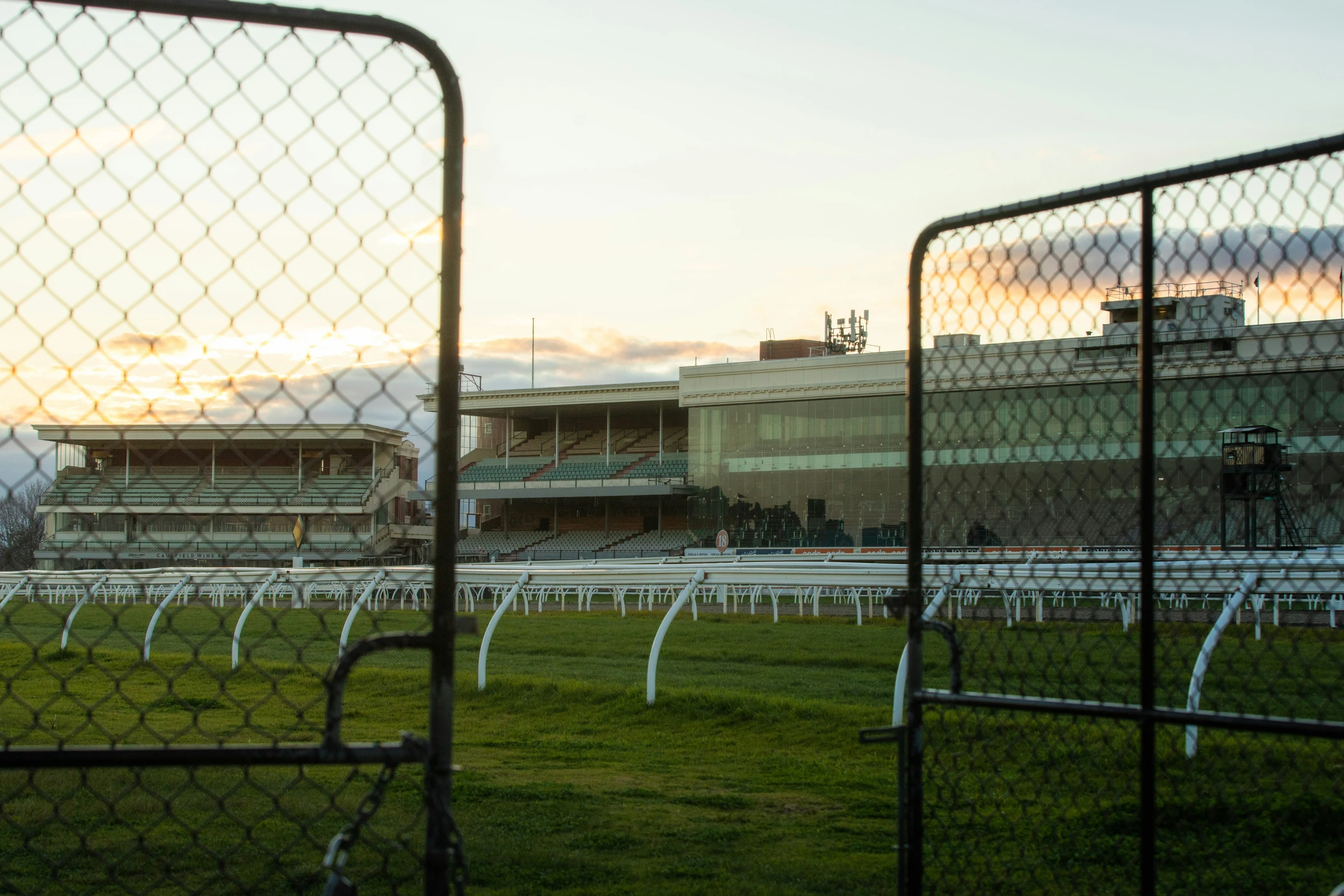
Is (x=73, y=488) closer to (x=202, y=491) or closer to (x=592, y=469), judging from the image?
(x=202, y=491)

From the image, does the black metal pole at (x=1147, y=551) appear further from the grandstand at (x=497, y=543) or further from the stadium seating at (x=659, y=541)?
the grandstand at (x=497, y=543)

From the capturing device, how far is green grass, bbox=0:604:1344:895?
11.9 ft

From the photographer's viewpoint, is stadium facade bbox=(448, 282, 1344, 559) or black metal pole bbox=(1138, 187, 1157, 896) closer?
black metal pole bbox=(1138, 187, 1157, 896)

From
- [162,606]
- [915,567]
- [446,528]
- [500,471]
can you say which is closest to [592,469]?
[500,471]

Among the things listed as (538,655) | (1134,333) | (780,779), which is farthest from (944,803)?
(538,655)

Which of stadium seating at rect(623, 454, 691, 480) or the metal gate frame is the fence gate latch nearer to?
the metal gate frame

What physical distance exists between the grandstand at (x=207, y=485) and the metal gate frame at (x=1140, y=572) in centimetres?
131

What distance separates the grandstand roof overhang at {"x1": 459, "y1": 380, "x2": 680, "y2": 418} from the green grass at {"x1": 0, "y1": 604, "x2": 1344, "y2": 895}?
1230 inches

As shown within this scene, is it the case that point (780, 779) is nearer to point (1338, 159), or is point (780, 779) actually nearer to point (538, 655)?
point (1338, 159)

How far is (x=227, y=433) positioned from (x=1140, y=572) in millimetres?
1951

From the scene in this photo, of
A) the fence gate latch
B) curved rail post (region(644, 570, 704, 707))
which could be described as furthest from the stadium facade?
the fence gate latch

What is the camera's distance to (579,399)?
41.0m

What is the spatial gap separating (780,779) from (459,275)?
3796mm

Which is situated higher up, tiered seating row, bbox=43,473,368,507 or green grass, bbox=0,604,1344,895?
tiered seating row, bbox=43,473,368,507
